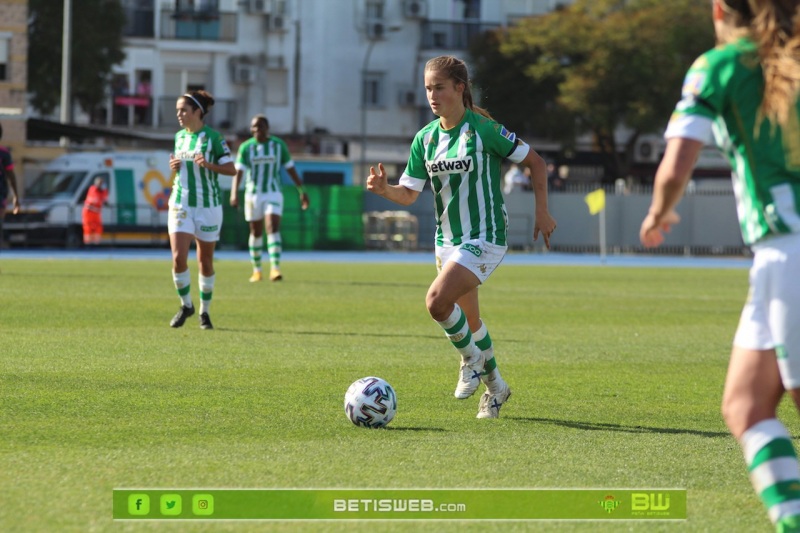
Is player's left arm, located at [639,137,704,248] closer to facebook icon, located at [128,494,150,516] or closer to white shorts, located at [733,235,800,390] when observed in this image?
white shorts, located at [733,235,800,390]

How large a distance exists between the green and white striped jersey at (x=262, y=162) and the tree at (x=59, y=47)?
94.8 feet

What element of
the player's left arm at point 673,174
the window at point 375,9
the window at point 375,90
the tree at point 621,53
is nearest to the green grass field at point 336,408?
the player's left arm at point 673,174

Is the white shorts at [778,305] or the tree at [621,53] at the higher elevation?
the tree at [621,53]

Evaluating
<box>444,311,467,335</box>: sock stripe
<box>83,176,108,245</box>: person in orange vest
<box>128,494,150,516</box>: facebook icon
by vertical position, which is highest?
<box>444,311,467,335</box>: sock stripe

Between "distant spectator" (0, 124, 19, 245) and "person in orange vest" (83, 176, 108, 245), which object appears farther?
"person in orange vest" (83, 176, 108, 245)

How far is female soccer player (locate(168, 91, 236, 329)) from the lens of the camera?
1331 cm

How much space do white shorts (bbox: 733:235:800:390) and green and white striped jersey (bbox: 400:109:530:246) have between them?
13.3 ft

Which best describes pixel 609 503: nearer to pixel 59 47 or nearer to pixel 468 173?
pixel 468 173

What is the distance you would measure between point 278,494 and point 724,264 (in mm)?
32105

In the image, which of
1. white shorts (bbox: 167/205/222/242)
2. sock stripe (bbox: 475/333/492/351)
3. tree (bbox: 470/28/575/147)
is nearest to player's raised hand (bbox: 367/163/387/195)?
sock stripe (bbox: 475/333/492/351)

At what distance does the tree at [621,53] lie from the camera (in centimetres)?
5156

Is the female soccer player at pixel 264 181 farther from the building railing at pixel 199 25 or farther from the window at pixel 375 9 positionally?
the window at pixel 375 9

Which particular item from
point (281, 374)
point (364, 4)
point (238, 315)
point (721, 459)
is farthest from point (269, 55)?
point (721, 459)

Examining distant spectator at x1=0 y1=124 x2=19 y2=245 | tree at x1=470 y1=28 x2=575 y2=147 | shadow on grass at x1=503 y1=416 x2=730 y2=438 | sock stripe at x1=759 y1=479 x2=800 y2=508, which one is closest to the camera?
sock stripe at x1=759 y1=479 x2=800 y2=508
